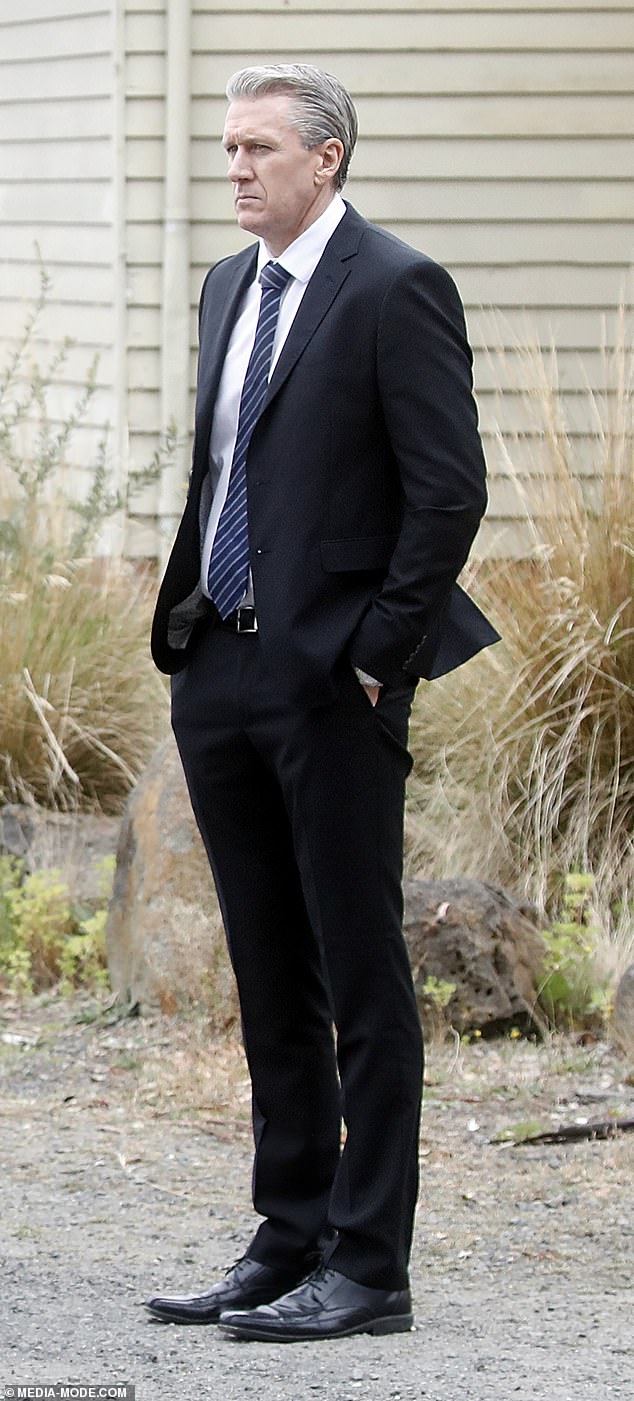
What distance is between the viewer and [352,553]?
332 centimetres

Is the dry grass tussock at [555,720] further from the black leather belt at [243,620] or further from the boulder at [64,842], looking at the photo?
the black leather belt at [243,620]

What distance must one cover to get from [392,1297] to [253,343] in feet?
5.40

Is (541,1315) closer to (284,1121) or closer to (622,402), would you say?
(284,1121)

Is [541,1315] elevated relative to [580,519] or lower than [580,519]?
lower

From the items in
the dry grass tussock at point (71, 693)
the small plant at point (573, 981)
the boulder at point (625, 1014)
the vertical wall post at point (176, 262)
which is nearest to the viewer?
the boulder at point (625, 1014)

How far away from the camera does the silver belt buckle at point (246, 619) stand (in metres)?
3.41

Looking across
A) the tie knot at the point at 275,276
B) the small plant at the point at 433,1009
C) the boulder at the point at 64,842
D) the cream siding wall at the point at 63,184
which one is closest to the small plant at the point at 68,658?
the boulder at the point at 64,842

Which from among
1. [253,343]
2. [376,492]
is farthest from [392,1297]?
[253,343]

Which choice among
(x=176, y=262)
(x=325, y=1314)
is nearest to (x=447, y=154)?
(x=176, y=262)

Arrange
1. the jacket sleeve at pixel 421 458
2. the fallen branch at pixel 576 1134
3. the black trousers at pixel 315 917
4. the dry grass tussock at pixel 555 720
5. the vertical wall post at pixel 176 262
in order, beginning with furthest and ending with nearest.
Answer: the vertical wall post at pixel 176 262 → the dry grass tussock at pixel 555 720 → the fallen branch at pixel 576 1134 → the black trousers at pixel 315 917 → the jacket sleeve at pixel 421 458

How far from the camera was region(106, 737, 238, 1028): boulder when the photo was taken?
562 cm

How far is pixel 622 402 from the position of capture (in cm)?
639

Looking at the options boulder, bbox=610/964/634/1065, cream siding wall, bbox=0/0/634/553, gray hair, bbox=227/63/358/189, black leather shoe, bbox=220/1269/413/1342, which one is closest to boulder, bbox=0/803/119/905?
boulder, bbox=610/964/634/1065

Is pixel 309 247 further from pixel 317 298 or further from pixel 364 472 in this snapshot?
pixel 364 472
